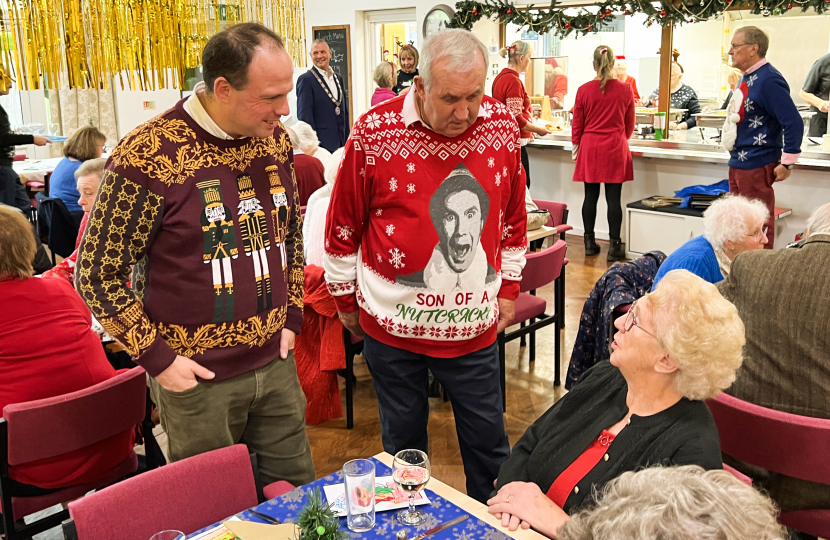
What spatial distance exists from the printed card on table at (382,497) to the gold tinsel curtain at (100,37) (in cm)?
113

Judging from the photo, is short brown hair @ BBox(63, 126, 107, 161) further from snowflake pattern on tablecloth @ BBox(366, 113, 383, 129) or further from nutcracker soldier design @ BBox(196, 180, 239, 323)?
nutcracker soldier design @ BBox(196, 180, 239, 323)

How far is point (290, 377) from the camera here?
2.33m

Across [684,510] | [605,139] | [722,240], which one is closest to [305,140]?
[605,139]

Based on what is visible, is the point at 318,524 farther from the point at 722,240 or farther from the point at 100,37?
the point at 722,240

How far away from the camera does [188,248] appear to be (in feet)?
6.57

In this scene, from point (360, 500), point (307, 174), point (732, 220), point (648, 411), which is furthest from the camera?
point (307, 174)

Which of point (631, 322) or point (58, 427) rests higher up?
point (631, 322)

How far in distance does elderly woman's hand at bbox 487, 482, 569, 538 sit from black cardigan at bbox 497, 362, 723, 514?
8 cm

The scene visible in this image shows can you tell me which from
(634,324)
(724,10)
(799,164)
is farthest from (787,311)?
(724,10)

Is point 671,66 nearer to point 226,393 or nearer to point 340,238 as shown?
point 340,238

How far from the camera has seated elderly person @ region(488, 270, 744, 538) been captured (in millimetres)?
1854

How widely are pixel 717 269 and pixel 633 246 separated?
13.0ft

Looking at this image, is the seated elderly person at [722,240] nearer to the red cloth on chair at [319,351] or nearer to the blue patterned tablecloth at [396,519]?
the red cloth on chair at [319,351]

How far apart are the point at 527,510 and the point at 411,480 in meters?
0.29
